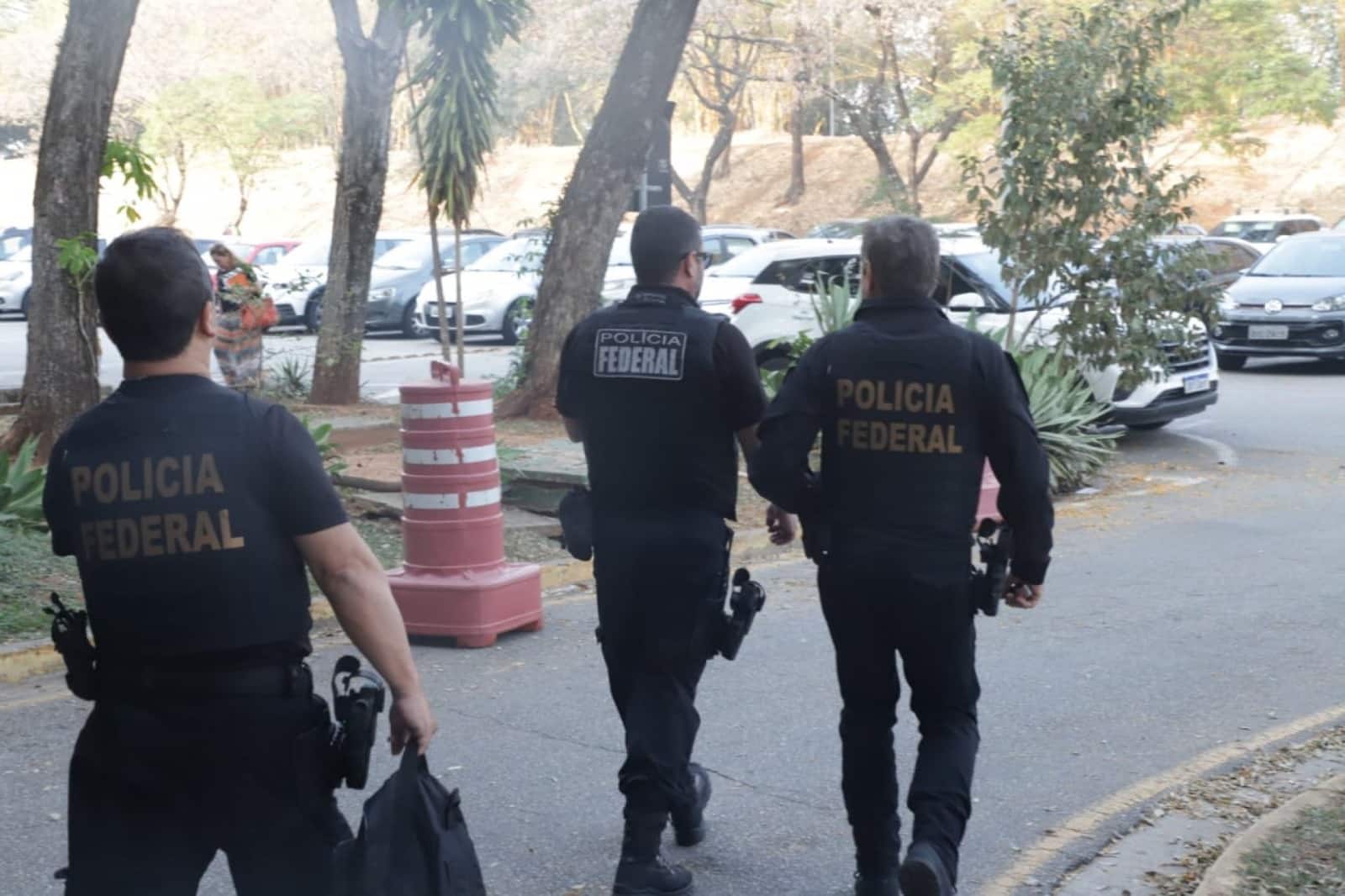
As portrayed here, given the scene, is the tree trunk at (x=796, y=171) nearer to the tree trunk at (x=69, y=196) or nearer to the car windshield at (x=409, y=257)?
the car windshield at (x=409, y=257)

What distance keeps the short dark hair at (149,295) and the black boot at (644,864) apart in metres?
2.05

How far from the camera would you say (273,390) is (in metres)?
16.3

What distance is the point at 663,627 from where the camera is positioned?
4398mm

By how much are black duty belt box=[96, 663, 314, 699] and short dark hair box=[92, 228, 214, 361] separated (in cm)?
54

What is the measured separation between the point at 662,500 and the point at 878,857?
1092 mm

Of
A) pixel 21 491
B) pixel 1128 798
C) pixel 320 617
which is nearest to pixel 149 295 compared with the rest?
pixel 1128 798

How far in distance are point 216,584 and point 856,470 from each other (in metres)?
1.83

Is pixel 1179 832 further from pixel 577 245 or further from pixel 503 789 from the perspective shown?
pixel 577 245

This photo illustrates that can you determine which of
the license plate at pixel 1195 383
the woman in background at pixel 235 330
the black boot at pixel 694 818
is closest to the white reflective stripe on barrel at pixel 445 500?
the black boot at pixel 694 818

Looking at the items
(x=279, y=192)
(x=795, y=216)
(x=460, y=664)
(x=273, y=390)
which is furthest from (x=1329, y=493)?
(x=279, y=192)

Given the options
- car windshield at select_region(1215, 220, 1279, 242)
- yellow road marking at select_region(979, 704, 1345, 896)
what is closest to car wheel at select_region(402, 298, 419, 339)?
car windshield at select_region(1215, 220, 1279, 242)

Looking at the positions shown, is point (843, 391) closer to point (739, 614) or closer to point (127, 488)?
point (739, 614)

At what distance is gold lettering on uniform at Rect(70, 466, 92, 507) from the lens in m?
2.88

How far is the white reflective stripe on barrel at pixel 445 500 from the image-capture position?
7.39 meters
